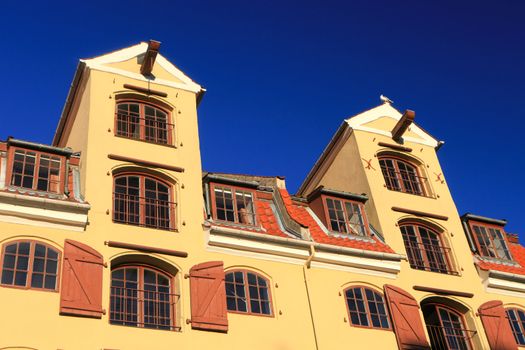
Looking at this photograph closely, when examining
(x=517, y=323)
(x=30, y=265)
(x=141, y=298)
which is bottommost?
(x=141, y=298)

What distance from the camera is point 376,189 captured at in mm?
29531

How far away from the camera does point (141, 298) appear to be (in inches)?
860

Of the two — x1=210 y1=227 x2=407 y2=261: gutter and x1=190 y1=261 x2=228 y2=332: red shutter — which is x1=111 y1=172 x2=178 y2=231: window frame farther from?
x1=190 y1=261 x2=228 y2=332: red shutter

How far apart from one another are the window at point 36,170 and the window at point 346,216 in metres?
10.2

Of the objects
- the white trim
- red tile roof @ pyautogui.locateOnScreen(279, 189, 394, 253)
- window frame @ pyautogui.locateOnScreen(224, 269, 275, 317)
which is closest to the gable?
red tile roof @ pyautogui.locateOnScreen(279, 189, 394, 253)

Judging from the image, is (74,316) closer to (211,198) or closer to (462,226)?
(211,198)

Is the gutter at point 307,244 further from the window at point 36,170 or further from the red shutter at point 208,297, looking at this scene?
the window at point 36,170

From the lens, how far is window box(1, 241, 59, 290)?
66.8 ft

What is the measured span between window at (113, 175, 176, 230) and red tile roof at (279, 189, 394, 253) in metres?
4.85

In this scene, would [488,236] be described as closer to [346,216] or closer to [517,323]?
[517,323]

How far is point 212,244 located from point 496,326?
10.8 m

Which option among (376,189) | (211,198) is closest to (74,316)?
(211,198)

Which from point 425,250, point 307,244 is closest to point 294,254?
point 307,244

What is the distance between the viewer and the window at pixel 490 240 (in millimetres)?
30203
